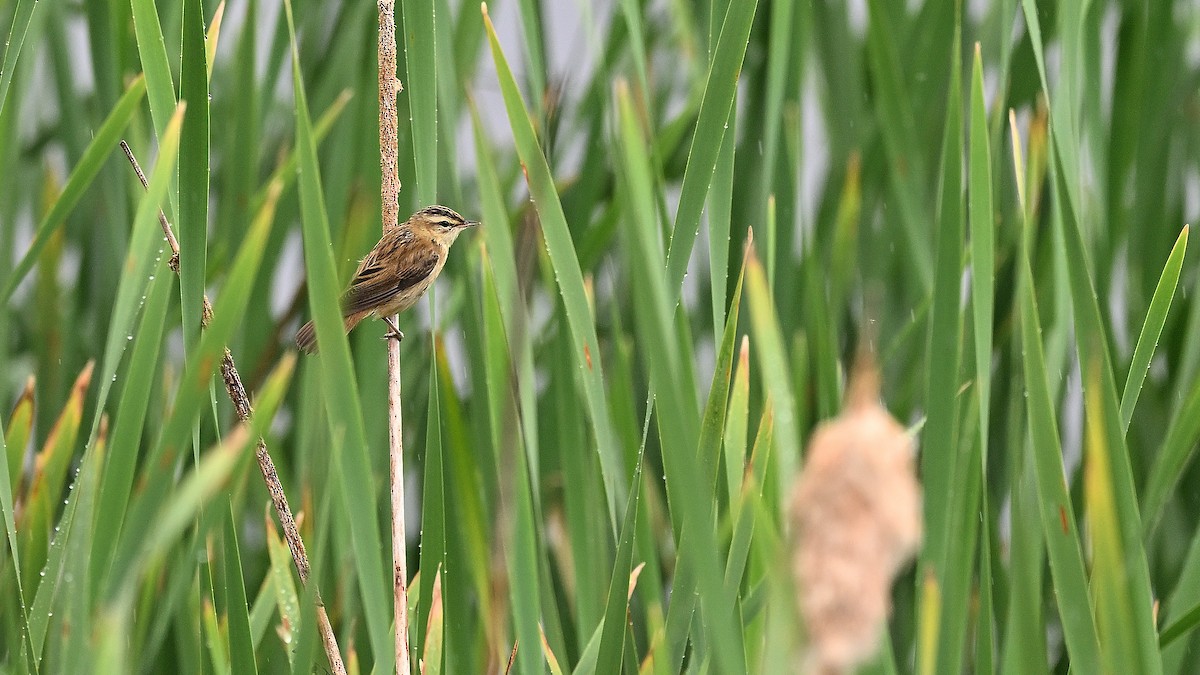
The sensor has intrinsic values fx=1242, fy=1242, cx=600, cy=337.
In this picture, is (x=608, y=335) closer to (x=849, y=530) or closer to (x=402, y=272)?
(x=402, y=272)

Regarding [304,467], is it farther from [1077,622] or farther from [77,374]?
[1077,622]

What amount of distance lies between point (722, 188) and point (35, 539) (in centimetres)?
65

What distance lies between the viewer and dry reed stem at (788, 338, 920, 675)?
0.25m

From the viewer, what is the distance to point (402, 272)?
1.19 meters

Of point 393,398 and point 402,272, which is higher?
point 402,272

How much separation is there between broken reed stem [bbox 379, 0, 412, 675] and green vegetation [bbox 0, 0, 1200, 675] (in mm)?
18

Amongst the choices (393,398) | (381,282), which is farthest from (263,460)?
(381,282)

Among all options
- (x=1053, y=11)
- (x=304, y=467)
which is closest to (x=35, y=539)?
(x=304, y=467)

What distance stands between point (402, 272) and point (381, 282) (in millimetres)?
22

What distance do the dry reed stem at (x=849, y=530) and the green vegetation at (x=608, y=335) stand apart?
0.06m

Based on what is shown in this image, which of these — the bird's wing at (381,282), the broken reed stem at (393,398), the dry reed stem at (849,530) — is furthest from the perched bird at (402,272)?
the dry reed stem at (849,530)

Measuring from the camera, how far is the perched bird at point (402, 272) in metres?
1.16

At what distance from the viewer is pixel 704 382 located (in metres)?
1.42

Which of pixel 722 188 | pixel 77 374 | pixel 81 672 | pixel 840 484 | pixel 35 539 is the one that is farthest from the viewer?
pixel 77 374
